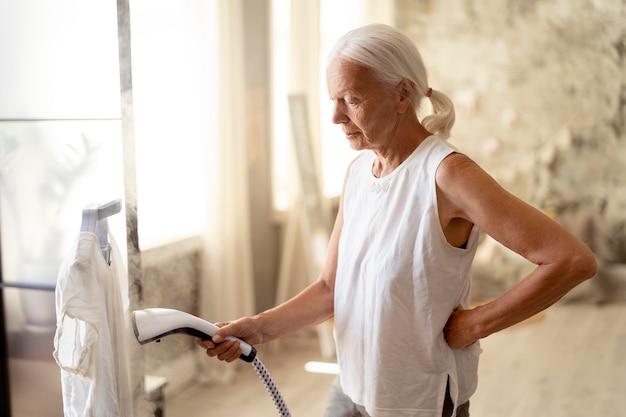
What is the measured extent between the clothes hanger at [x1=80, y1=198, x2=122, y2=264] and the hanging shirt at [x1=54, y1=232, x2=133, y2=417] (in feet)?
0.06

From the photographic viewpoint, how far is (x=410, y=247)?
40.9 inches

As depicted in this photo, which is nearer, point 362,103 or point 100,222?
point 362,103

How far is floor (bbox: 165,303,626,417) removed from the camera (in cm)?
185

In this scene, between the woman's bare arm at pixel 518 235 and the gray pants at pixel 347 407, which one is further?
the gray pants at pixel 347 407

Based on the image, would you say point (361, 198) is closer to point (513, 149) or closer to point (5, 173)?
point (5, 173)

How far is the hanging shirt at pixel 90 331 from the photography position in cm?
112

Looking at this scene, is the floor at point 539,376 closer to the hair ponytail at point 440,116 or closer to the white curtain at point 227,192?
the white curtain at point 227,192

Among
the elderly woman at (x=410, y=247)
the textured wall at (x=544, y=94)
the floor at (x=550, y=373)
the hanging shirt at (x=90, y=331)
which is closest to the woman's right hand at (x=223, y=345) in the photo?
the elderly woman at (x=410, y=247)

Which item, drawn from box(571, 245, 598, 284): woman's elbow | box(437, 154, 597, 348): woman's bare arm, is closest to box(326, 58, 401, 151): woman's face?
box(437, 154, 597, 348): woman's bare arm

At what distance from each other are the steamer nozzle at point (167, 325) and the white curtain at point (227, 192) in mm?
1367

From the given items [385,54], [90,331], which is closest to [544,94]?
[385,54]

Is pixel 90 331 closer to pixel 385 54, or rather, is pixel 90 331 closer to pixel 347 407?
pixel 347 407

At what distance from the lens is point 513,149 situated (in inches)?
86.7

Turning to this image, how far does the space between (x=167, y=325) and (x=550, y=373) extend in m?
1.31
